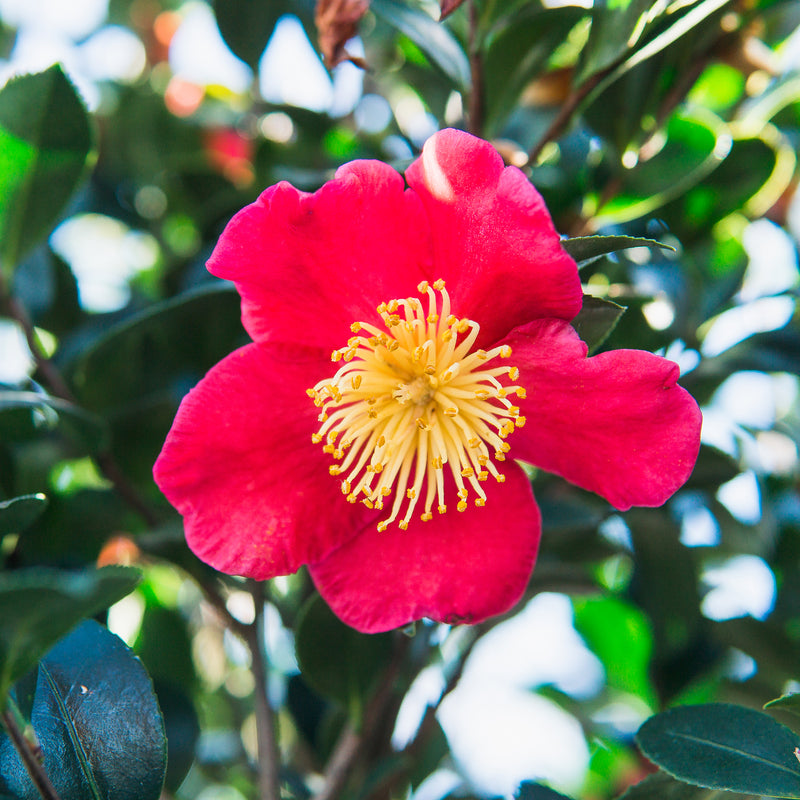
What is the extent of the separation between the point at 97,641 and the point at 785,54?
120 cm

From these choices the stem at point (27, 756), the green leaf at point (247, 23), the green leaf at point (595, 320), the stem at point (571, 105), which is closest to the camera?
the stem at point (27, 756)

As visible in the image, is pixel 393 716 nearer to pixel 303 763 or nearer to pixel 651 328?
pixel 303 763

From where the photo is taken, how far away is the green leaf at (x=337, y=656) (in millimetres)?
814

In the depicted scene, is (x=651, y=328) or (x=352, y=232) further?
(x=651, y=328)

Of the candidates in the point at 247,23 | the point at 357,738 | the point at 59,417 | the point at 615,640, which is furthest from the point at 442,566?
the point at 615,640

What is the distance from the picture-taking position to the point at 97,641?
65 centimetres

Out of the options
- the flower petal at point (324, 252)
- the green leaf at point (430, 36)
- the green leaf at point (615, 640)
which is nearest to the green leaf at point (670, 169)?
the green leaf at point (430, 36)

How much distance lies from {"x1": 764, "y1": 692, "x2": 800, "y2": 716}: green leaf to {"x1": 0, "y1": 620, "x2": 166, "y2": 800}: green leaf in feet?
1.58

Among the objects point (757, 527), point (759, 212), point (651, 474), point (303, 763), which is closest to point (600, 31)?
point (651, 474)

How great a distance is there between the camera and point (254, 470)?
699 millimetres

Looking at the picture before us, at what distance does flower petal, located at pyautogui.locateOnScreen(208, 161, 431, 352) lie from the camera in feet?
2.07

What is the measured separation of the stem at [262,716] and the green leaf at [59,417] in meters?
0.24

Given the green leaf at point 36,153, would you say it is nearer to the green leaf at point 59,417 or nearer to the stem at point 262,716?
the green leaf at point 59,417

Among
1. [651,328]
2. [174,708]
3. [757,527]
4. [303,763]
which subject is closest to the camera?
[651,328]
